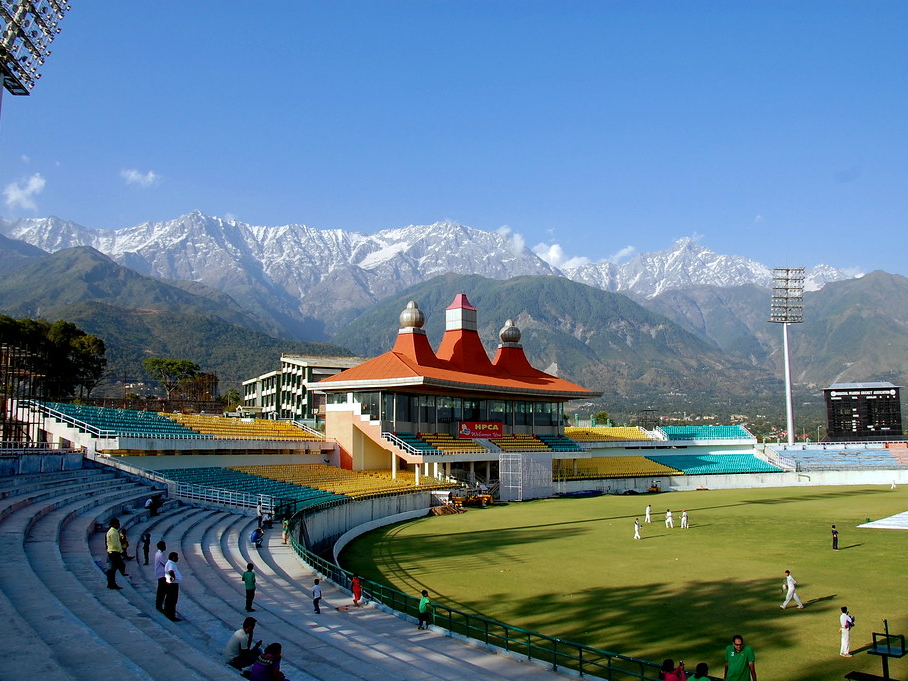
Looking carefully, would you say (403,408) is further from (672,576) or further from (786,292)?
(786,292)

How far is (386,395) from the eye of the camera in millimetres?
46906

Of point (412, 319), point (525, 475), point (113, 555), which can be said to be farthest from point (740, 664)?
point (412, 319)

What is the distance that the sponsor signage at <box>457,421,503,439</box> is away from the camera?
51625 millimetres

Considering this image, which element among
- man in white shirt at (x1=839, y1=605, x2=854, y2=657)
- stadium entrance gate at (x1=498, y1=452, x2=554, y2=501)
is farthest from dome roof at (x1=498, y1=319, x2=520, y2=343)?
man in white shirt at (x1=839, y1=605, x2=854, y2=657)

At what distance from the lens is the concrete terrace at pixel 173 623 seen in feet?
32.7

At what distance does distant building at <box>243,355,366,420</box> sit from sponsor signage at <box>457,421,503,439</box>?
24.0m

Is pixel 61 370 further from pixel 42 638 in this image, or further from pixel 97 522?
pixel 42 638

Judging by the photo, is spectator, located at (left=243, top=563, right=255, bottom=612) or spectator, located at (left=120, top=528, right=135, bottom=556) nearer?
spectator, located at (left=243, top=563, right=255, bottom=612)

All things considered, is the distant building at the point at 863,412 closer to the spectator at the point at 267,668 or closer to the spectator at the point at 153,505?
the spectator at the point at 153,505

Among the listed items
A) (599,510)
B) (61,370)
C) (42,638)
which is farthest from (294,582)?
(61,370)

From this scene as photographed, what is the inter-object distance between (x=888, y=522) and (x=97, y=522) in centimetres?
3308

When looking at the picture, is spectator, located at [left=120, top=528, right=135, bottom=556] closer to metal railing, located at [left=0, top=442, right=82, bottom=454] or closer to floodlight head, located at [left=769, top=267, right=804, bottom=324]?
metal railing, located at [left=0, top=442, right=82, bottom=454]

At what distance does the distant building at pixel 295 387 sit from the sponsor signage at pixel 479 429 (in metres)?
24.0

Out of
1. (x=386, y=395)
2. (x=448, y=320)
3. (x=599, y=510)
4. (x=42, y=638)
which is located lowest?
(x=599, y=510)
